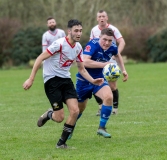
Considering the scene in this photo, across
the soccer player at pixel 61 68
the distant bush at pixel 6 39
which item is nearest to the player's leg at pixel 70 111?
the soccer player at pixel 61 68

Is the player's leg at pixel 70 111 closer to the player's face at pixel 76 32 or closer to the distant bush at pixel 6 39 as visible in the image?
the player's face at pixel 76 32

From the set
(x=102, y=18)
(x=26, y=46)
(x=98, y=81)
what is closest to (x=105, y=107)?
(x=98, y=81)

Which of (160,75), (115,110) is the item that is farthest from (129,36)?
(115,110)

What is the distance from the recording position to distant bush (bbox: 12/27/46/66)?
2977 cm

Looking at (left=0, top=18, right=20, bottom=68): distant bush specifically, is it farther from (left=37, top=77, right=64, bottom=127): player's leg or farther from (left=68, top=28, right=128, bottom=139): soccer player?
(left=37, top=77, right=64, bottom=127): player's leg

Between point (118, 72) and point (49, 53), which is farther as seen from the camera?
point (118, 72)

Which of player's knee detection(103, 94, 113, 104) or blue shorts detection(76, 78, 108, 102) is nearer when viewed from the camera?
player's knee detection(103, 94, 113, 104)

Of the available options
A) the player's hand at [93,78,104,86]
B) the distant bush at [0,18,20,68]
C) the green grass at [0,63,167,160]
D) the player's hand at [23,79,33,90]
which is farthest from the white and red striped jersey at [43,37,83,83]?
the distant bush at [0,18,20,68]

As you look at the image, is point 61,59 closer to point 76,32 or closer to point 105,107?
point 76,32

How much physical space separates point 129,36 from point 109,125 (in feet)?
75.2

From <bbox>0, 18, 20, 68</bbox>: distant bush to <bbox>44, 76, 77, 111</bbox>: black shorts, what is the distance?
23.3 meters

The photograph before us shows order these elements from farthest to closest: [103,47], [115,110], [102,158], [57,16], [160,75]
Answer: [57,16] → [160,75] → [115,110] → [103,47] → [102,158]

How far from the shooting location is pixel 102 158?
235 inches

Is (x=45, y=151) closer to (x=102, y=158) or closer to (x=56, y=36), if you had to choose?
(x=102, y=158)
